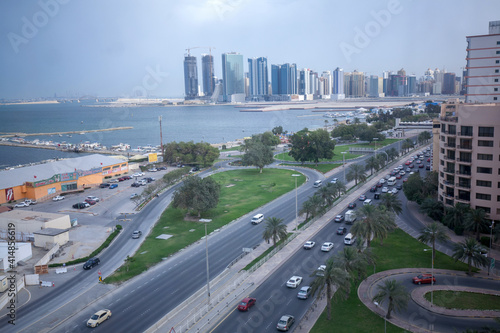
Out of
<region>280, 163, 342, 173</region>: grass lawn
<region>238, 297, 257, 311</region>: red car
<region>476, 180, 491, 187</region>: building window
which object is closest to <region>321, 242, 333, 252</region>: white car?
<region>238, 297, 257, 311</region>: red car

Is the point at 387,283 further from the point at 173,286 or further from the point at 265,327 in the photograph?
the point at 173,286

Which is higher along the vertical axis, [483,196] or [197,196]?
[483,196]

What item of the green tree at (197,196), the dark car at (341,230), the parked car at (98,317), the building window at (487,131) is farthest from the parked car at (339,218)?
the parked car at (98,317)

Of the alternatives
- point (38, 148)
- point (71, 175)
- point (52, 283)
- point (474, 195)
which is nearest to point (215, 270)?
point (52, 283)

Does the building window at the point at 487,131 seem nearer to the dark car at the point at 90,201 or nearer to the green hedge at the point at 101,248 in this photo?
the green hedge at the point at 101,248

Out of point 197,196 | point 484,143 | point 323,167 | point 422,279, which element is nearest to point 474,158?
point 484,143

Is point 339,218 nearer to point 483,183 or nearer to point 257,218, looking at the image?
point 257,218

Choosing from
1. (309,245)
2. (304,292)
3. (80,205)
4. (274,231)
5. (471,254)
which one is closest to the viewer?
(304,292)
